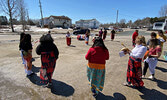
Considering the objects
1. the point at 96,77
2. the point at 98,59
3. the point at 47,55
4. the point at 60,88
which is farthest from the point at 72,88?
the point at 98,59

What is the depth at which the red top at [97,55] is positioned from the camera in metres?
2.43

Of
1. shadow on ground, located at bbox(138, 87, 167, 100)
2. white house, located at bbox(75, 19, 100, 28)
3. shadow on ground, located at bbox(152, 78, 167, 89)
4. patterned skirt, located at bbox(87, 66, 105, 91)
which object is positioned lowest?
shadow on ground, located at bbox(138, 87, 167, 100)

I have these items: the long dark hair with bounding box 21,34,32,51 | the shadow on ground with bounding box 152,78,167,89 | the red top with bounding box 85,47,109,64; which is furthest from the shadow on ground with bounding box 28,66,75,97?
the shadow on ground with bounding box 152,78,167,89

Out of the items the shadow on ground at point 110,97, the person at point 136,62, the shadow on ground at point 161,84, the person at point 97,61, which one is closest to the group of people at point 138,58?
the person at point 136,62

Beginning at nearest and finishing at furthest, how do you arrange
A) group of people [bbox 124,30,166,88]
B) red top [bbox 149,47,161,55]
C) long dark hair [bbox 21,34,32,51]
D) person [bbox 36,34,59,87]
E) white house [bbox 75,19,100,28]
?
group of people [bbox 124,30,166,88]
person [bbox 36,34,59,87]
red top [bbox 149,47,161,55]
long dark hair [bbox 21,34,32,51]
white house [bbox 75,19,100,28]

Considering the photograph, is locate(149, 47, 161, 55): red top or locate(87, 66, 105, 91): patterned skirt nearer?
locate(87, 66, 105, 91): patterned skirt

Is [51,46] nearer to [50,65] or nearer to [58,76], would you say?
[50,65]

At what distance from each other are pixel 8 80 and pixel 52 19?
74110 mm

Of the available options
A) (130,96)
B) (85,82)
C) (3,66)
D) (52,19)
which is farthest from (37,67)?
(52,19)

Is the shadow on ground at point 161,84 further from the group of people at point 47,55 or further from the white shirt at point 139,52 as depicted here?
→ the group of people at point 47,55

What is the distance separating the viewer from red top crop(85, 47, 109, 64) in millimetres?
2427

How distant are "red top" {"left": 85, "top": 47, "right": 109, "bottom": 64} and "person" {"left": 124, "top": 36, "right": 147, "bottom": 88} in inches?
33.6

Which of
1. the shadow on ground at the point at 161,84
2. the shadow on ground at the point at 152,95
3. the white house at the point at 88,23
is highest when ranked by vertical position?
the white house at the point at 88,23

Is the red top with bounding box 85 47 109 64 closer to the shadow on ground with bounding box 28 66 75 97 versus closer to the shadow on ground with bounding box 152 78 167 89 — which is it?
the shadow on ground with bounding box 28 66 75 97
